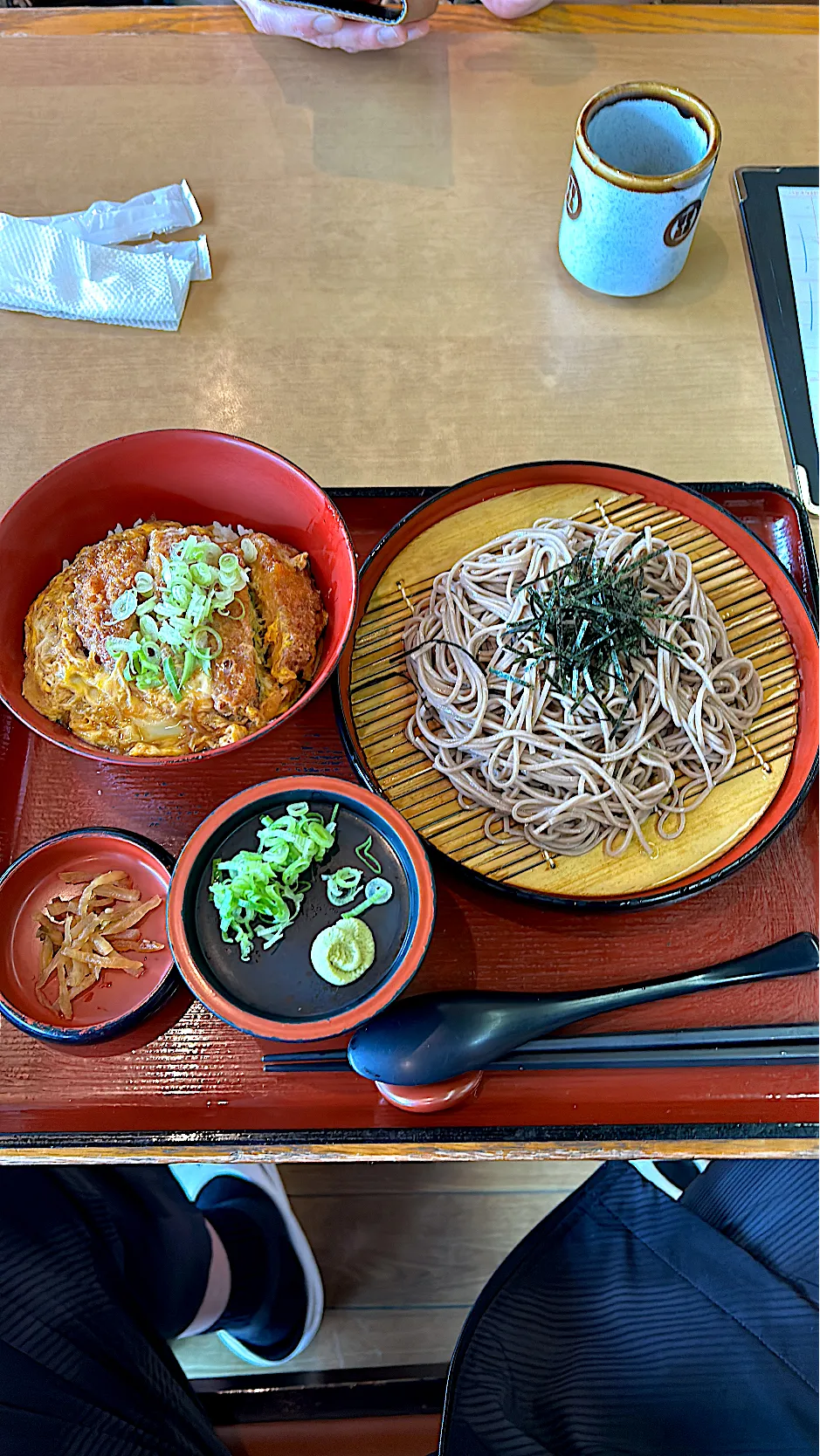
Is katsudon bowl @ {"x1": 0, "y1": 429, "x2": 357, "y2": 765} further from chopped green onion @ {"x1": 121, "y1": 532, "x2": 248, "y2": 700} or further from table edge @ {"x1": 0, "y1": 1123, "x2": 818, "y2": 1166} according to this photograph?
table edge @ {"x1": 0, "y1": 1123, "x2": 818, "y2": 1166}

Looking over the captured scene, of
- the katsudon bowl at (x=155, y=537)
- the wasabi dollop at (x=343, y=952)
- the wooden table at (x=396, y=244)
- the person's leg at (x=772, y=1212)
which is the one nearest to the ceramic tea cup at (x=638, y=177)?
the wooden table at (x=396, y=244)

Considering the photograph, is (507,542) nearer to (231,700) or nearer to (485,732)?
(485,732)

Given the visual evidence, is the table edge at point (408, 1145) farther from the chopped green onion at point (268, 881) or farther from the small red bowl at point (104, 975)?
the chopped green onion at point (268, 881)

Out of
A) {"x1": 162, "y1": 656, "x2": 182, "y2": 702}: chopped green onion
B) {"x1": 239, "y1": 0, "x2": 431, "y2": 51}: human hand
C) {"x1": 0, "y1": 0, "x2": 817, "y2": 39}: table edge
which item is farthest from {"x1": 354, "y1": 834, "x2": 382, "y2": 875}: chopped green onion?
{"x1": 0, "y1": 0, "x2": 817, "y2": 39}: table edge

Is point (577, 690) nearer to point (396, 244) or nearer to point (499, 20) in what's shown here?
point (396, 244)

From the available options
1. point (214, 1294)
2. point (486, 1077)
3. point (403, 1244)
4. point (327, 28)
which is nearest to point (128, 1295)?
point (214, 1294)
